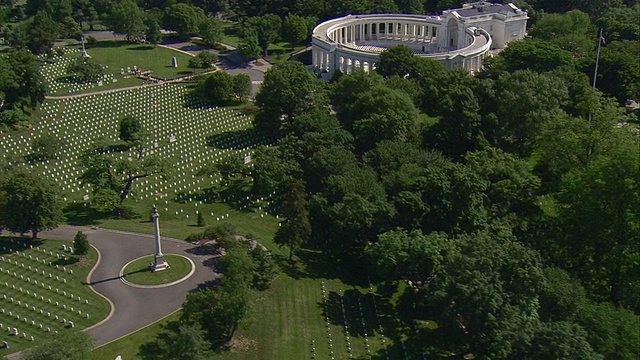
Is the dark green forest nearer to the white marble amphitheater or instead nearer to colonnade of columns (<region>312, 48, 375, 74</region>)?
the white marble amphitheater

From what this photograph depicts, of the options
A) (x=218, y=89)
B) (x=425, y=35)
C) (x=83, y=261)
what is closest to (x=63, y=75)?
(x=218, y=89)

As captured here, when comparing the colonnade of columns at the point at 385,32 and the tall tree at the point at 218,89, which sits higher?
the colonnade of columns at the point at 385,32

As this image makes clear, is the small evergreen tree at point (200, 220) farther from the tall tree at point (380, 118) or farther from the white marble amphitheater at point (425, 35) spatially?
the white marble amphitheater at point (425, 35)

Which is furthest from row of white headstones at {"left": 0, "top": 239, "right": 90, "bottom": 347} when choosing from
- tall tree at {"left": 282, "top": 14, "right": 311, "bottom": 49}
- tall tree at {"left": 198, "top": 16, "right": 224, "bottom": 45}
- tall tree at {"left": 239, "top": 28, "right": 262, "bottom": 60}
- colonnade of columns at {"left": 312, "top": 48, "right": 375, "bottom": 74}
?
tall tree at {"left": 282, "top": 14, "right": 311, "bottom": 49}

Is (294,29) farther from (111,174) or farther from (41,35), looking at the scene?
(111,174)

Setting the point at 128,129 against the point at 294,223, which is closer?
the point at 294,223

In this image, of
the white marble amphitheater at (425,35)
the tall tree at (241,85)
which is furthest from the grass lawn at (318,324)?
the white marble amphitheater at (425,35)

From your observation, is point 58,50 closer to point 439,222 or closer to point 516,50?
point 516,50
